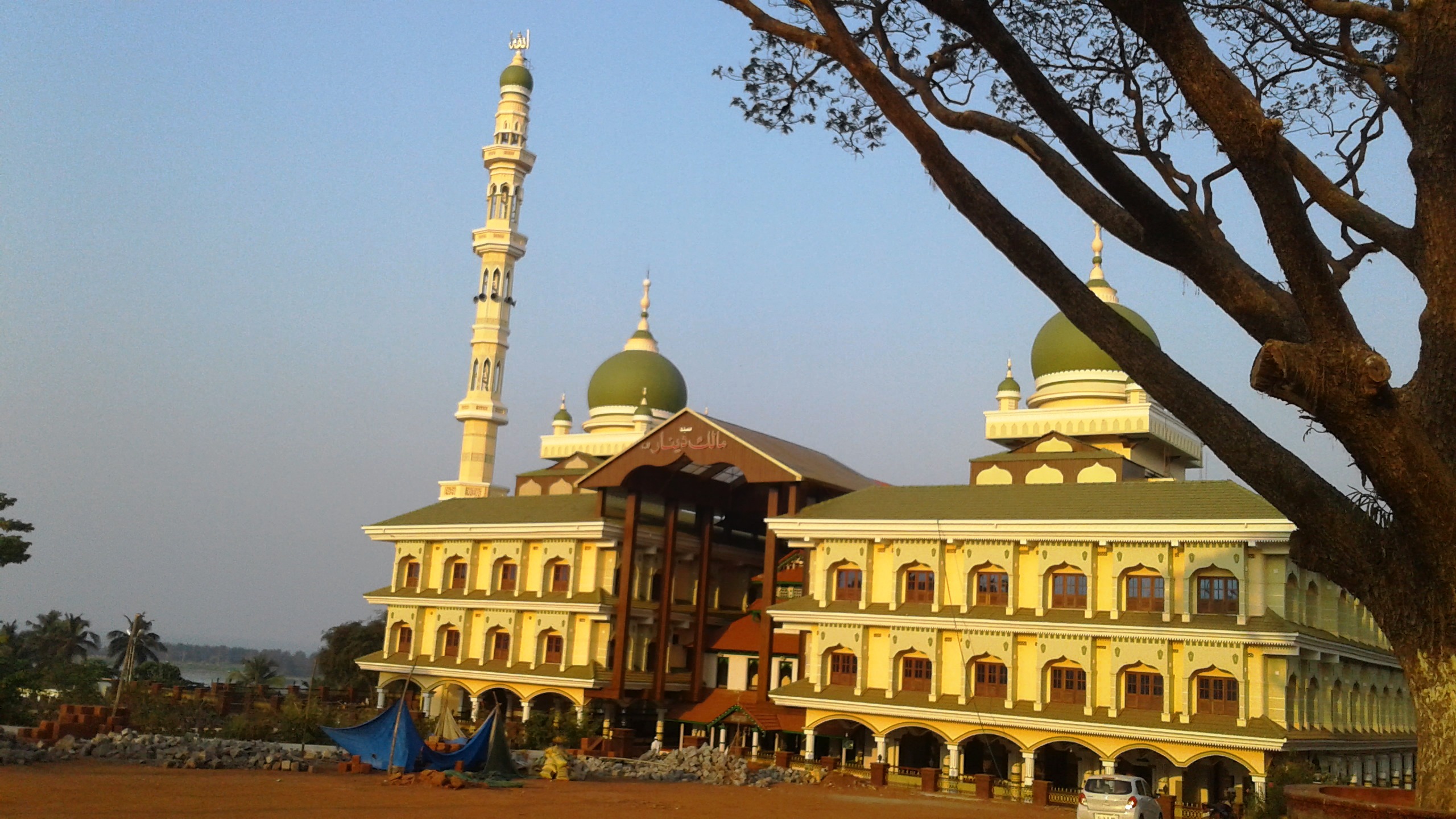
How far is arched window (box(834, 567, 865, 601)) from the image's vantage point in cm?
3506

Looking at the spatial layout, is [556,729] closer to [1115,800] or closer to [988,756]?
[988,756]

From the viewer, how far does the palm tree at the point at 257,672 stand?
58.0 meters

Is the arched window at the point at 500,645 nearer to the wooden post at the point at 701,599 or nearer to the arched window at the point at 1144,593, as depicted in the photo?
the wooden post at the point at 701,599

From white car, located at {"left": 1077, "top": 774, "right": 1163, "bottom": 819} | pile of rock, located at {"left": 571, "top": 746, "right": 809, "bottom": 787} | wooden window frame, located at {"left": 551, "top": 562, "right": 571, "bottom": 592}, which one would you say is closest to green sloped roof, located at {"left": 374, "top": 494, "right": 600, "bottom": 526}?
wooden window frame, located at {"left": 551, "top": 562, "right": 571, "bottom": 592}

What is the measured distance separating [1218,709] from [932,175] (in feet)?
77.2

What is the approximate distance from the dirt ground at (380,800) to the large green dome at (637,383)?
26164 millimetres

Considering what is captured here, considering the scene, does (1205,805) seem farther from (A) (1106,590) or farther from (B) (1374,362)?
(B) (1374,362)

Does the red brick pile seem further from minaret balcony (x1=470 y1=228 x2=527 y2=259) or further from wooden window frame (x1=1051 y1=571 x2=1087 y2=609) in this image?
minaret balcony (x1=470 y1=228 x2=527 y2=259)

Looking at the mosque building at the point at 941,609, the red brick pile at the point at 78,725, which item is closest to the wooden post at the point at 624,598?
the mosque building at the point at 941,609

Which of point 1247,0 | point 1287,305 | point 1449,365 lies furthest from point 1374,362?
point 1247,0

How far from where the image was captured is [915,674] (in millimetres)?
33469

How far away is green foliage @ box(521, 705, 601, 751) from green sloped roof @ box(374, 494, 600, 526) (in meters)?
6.18

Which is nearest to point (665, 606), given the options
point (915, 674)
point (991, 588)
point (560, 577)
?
point (560, 577)

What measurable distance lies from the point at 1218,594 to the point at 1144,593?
172cm
